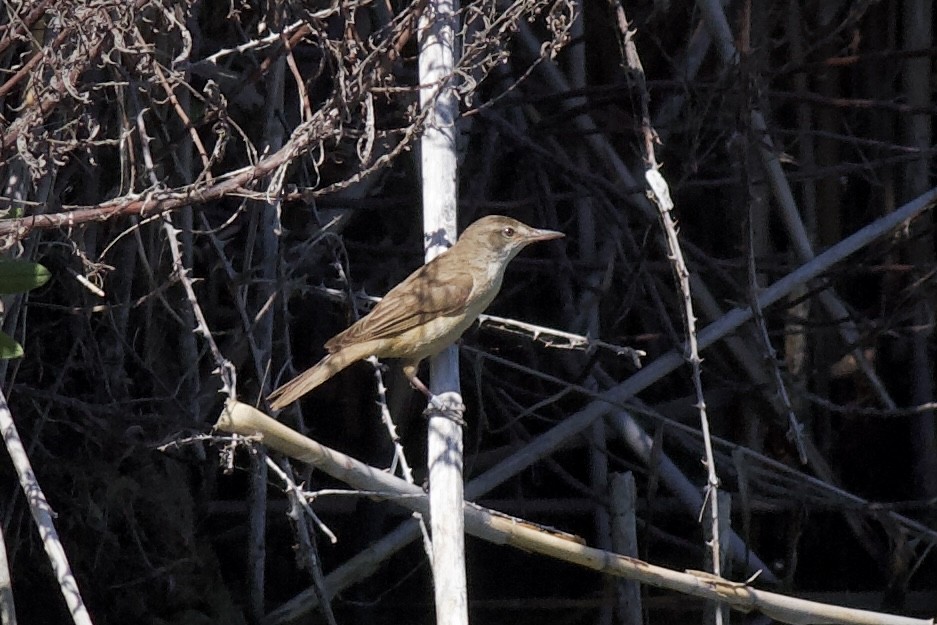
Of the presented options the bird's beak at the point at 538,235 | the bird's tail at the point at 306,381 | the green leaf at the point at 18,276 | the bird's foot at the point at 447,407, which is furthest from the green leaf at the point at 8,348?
the bird's beak at the point at 538,235

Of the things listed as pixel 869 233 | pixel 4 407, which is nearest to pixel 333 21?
pixel 4 407

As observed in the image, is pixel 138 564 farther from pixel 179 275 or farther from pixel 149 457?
pixel 179 275

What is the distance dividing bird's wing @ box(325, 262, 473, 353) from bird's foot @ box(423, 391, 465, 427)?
53 cm

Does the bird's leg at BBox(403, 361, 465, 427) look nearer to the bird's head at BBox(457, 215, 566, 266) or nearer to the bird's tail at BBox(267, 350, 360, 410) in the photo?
the bird's tail at BBox(267, 350, 360, 410)

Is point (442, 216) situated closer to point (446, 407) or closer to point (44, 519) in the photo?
point (446, 407)

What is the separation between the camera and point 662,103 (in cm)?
493

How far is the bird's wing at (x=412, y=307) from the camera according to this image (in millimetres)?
3686

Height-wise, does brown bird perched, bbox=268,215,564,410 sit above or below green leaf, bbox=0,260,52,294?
below

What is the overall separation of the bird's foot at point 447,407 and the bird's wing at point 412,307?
0.53m

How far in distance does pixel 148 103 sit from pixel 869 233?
8.73ft

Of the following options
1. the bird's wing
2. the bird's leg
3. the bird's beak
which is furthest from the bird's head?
the bird's leg

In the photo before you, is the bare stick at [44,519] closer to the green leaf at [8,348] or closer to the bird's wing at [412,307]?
the green leaf at [8,348]

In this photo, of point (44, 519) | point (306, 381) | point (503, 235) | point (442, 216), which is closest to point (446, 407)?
point (442, 216)

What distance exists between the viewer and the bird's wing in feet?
12.1
